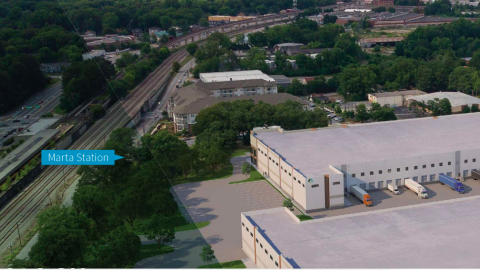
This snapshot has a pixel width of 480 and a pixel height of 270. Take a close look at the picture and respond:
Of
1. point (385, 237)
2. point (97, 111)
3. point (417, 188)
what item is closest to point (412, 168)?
point (417, 188)

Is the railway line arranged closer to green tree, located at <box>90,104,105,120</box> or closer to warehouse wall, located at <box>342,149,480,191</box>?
green tree, located at <box>90,104,105,120</box>

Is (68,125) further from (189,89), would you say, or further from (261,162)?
(189,89)

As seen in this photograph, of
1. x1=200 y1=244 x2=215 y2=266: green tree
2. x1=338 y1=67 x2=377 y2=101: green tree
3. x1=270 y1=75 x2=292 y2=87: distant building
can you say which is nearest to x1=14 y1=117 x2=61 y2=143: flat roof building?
x1=200 y1=244 x2=215 y2=266: green tree

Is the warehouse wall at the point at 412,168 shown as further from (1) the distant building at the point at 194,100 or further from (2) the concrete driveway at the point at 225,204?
(1) the distant building at the point at 194,100

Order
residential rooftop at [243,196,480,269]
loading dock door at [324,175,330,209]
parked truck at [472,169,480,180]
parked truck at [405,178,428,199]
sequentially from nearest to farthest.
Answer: residential rooftop at [243,196,480,269]
loading dock door at [324,175,330,209]
parked truck at [405,178,428,199]
parked truck at [472,169,480,180]

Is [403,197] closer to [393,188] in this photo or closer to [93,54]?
[393,188]

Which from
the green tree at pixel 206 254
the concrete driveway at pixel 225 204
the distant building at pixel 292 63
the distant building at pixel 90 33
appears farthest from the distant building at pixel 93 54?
the distant building at pixel 292 63

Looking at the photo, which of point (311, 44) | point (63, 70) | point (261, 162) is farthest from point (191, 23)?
point (63, 70)
